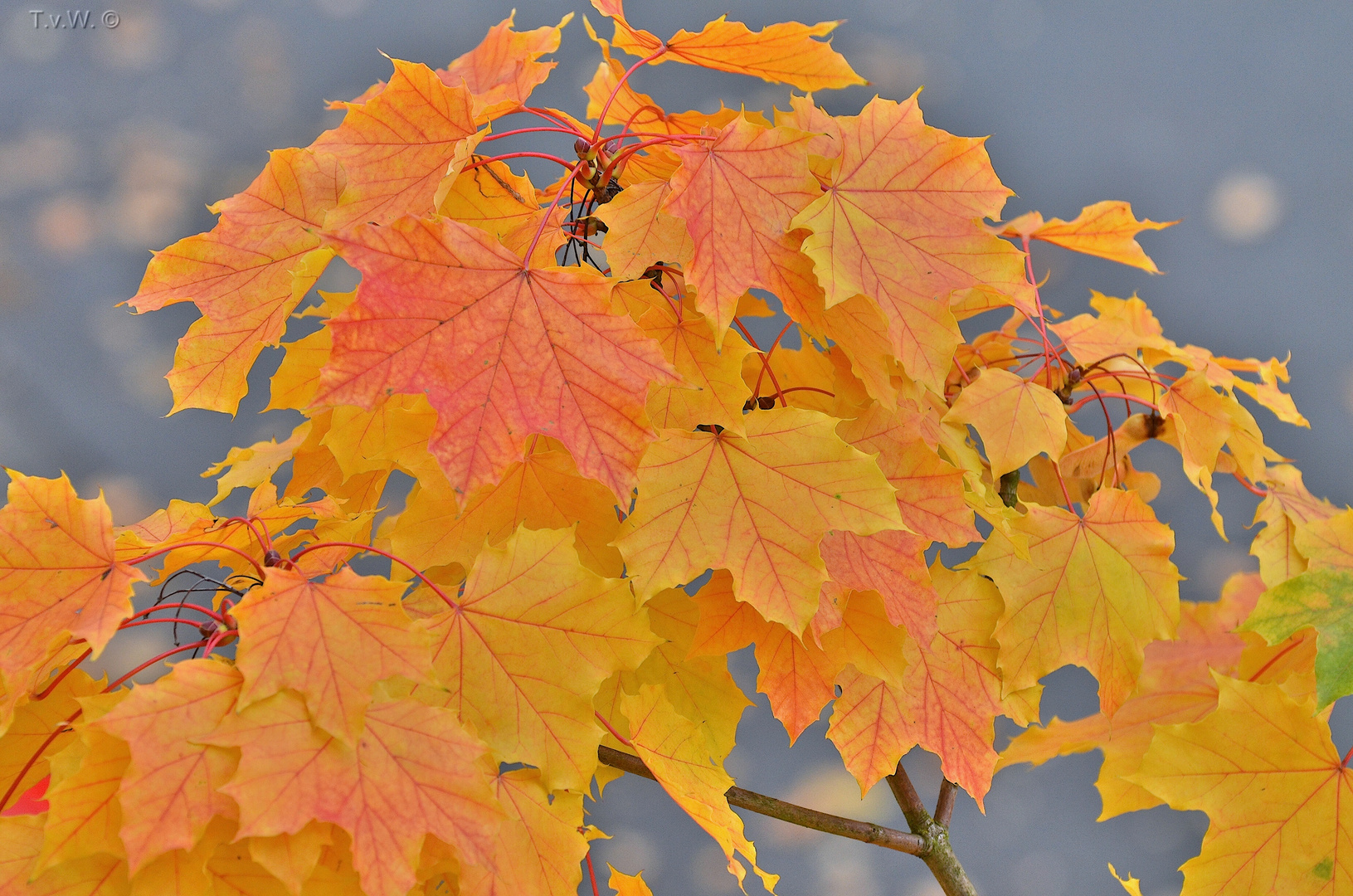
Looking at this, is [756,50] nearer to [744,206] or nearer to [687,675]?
[744,206]

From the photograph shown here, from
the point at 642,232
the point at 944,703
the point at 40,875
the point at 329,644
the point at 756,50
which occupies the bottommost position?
the point at 40,875

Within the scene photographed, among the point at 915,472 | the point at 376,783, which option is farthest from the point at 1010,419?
the point at 376,783

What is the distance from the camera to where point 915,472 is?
54 cm

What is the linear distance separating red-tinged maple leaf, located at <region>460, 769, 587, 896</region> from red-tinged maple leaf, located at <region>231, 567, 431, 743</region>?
0.29ft

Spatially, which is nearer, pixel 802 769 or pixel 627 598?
pixel 627 598

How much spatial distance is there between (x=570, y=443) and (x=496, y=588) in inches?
3.6

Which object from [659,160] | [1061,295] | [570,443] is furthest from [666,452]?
[1061,295]

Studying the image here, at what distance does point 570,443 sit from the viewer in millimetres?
422

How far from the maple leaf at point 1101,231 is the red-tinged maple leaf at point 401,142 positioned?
15.6 inches

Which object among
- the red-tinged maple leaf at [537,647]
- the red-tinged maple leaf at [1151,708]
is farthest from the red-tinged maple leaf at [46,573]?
the red-tinged maple leaf at [1151,708]

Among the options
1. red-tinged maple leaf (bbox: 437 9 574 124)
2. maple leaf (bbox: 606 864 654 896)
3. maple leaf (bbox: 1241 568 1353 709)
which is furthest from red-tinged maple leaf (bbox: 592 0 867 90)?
maple leaf (bbox: 606 864 654 896)

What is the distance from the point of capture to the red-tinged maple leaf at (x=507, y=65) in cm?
58

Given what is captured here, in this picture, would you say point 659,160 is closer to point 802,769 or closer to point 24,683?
point 24,683

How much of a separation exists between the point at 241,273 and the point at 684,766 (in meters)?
0.36
